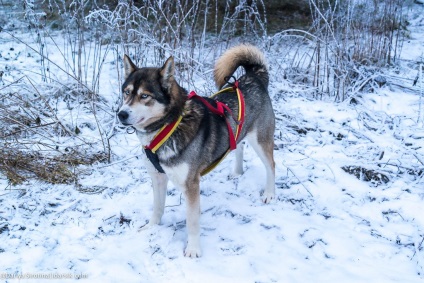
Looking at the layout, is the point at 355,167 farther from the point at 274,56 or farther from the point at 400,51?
the point at 400,51

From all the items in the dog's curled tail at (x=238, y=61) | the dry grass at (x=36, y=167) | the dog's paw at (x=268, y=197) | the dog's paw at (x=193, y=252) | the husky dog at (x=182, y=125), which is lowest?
the dog's paw at (x=193, y=252)

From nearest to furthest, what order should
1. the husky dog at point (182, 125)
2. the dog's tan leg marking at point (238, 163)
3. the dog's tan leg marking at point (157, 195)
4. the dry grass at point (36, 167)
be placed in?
the husky dog at point (182, 125), the dog's tan leg marking at point (157, 195), the dry grass at point (36, 167), the dog's tan leg marking at point (238, 163)

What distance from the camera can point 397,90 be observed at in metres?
6.34

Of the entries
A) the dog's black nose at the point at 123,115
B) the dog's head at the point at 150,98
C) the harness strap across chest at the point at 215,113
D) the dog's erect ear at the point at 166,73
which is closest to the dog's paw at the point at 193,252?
the harness strap across chest at the point at 215,113

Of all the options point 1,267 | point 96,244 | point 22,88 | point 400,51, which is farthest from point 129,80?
point 400,51

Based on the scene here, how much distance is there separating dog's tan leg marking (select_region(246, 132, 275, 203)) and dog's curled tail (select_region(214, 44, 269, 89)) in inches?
23.9

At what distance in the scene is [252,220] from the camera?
11.5 ft

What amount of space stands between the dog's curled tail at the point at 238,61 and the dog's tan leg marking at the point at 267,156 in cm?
61

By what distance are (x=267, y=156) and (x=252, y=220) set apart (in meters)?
0.65

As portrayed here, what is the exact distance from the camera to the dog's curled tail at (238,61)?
3.79 metres

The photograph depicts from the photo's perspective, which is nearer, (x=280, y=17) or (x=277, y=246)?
(x=277, y=246)

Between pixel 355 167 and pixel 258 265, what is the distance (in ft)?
6.39

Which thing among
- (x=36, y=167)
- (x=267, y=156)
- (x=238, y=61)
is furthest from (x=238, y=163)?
(x=36, y=167)

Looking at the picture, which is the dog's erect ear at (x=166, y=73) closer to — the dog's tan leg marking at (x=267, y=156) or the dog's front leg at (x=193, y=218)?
the dog's front leg at (x=193, y=218)
